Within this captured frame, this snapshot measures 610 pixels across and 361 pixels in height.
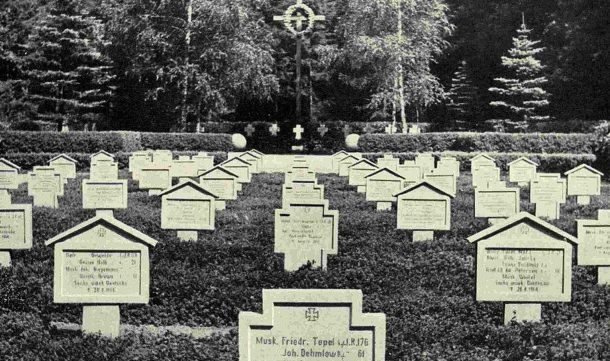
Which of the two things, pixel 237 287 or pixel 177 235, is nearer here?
pixel 237 287

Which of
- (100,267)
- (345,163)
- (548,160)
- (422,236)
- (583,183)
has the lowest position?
(422,236)

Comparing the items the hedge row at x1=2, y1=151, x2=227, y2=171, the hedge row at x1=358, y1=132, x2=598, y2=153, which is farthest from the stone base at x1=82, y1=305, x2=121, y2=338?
the hedge row at x1=358, y1=132, x2=598, y2=153

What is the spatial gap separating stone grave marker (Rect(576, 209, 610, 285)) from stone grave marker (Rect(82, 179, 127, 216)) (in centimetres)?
860

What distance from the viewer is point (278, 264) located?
11.6 meters

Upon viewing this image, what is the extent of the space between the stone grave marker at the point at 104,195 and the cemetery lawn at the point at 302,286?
0.23 metres

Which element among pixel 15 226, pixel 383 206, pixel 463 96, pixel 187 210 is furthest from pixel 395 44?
pixel 15 226

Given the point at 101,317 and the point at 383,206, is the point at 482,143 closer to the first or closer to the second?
the point at 383,206

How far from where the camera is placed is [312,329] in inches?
217

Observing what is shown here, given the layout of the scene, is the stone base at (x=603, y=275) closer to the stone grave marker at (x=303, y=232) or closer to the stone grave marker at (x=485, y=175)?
→ the stone grave marker at (x=303, y=232)

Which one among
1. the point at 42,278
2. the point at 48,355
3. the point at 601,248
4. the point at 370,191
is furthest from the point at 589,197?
the point at 48,355

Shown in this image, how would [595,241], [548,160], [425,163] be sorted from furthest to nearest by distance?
[548,160], [425,163], [595,241]

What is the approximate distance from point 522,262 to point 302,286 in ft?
9.24

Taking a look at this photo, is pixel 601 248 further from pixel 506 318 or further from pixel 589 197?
pixel 589 197

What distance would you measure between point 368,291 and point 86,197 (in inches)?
290
